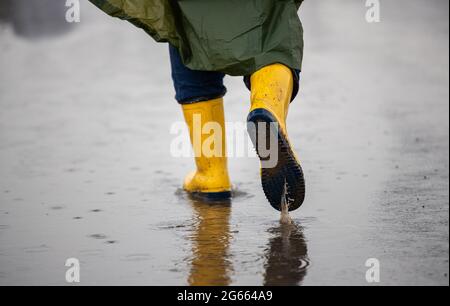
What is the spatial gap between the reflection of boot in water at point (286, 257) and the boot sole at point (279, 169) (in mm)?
142

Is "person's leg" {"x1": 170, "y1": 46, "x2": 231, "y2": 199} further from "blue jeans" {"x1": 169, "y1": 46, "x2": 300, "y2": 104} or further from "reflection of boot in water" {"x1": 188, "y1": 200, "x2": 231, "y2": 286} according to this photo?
"reflection of boot in water" {"x1": 188, "y1": 200, "x2": 231, "y2": 286}

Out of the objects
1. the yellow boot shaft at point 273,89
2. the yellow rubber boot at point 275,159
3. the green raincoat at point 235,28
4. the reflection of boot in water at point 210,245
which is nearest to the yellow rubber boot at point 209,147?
the reflection of boot in water at point 210,245

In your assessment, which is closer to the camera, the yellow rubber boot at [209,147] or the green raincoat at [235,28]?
Result: the green raincoat at [235,28]

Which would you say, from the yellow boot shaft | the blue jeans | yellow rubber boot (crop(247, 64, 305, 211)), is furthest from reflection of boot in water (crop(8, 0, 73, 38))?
yellow rubber boot (crop(247, 64, 305, 211))

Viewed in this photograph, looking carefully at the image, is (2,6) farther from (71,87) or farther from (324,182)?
(324,182)

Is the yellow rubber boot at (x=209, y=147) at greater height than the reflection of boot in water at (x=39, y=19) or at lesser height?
greater

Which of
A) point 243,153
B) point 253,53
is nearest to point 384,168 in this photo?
point 243,153

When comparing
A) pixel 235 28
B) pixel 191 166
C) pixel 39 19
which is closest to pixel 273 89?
pixel 235 28

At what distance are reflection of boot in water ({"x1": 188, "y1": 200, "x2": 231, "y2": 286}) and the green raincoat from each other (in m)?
0.60

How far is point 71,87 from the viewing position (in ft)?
24.5

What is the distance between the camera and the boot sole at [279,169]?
362 centimetres

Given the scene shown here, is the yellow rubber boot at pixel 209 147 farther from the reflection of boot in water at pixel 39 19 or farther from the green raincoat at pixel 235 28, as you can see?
the reflection of boot in water at pixel 39 19

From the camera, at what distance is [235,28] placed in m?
3.96

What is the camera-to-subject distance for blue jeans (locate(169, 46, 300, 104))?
4.33m
